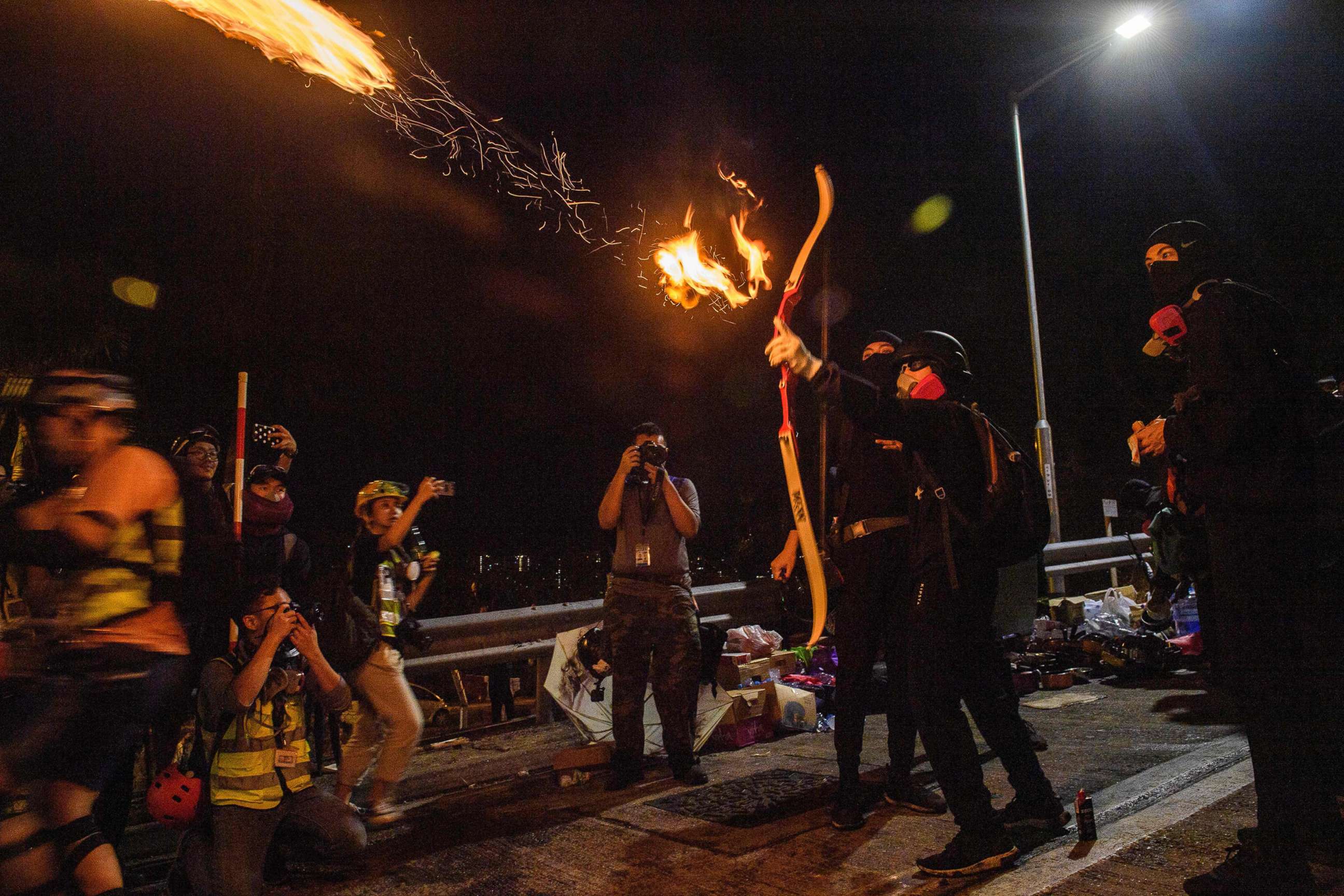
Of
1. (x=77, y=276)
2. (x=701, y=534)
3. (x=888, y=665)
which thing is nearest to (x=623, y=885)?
(x=888, y=665)

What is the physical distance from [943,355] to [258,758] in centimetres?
357

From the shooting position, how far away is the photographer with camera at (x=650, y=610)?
538cm

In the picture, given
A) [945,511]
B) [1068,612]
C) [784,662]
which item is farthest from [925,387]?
[1068,612]

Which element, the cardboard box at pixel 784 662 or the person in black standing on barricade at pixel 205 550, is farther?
the cardboard box at pixel 784 662

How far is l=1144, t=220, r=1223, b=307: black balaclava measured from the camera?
358 centimetres

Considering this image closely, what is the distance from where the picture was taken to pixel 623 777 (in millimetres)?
5270

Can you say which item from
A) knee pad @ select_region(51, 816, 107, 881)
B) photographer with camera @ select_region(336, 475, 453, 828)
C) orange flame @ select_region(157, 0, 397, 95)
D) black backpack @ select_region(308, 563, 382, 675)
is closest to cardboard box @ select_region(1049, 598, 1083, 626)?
photographer with camera @ select_region(336, 475, 453, 828)

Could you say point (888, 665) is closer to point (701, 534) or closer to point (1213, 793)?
point (1213, 793)

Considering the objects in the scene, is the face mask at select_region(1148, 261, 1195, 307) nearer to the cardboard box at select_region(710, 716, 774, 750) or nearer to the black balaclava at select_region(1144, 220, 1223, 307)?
the black balaclava at select_region(1144, 220, 1223, 307)

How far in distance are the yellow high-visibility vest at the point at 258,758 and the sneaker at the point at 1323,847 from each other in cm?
384

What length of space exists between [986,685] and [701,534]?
11.5 m

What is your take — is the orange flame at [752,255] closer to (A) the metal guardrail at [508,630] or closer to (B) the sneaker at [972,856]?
(A) the metal guardrail at [508,630]

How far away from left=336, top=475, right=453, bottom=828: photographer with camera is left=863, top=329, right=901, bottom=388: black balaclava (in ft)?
8.52

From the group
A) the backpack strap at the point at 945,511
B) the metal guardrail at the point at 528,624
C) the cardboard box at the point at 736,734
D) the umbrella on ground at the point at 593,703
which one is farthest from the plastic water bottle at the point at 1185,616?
the backpack strap at the point at 945,511
